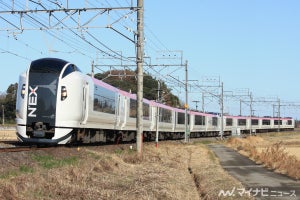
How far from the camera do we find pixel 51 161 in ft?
50.0

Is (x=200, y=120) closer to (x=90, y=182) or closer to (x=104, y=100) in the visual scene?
(x=104, y=100)

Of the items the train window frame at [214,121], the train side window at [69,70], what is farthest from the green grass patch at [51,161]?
the train window frame at [214,121]

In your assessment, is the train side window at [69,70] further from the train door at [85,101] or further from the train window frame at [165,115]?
the train window frame at [165,115]

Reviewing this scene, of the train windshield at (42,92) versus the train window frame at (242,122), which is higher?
the train window frame at (242,122)

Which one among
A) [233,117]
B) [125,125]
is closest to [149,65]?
[125,125]

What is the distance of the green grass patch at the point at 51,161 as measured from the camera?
14297mm

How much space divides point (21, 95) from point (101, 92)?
7277 millimetres

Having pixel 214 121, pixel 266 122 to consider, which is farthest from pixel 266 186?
pixel 266 122

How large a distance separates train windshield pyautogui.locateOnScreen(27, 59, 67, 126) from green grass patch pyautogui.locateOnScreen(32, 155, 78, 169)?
3120mm

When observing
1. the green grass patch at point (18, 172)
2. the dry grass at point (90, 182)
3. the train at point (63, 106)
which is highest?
the train at point (63, 106)

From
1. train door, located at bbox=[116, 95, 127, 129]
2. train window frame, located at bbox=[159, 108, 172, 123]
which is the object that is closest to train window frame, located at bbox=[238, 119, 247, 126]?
train window frame, located at bbox=[159, 108, 172, 123]

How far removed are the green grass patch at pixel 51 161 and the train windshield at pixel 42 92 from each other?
3.12 meters

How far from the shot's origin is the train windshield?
1920 cm

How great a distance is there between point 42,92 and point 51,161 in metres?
4.84
